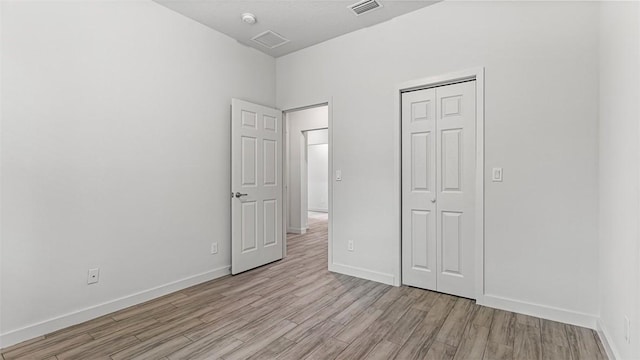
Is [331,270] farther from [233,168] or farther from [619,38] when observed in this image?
[619,38]

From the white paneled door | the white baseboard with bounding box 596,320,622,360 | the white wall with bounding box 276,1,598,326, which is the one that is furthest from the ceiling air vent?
the white baseboard with bounding box 596,320,622,360

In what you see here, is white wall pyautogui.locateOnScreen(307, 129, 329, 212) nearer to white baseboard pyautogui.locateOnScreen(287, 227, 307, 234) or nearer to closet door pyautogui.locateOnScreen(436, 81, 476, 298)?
white baseboard pyautogui.locateOnScreen(287, 227, 307, 234)

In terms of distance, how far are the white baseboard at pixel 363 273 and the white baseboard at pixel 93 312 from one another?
4.69ft

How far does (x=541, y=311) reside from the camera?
2393mm

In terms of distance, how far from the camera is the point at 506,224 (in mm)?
2545

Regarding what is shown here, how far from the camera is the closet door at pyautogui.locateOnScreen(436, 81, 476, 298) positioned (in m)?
2.76

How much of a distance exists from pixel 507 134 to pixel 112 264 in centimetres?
356

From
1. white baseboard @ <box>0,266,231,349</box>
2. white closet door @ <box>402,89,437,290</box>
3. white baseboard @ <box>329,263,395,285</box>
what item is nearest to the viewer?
white baseboard @ <box>0,266,231,349</box>

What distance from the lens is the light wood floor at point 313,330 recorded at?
1.95m

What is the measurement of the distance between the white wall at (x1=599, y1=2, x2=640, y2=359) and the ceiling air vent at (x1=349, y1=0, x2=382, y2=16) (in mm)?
1729

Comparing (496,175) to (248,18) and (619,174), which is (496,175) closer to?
(619,174)

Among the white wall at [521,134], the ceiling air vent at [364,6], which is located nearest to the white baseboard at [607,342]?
the white wall at [521,134]

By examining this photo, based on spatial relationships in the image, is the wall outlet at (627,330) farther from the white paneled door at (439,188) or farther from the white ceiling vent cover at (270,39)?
the white ceiling vent cover at (270,39)

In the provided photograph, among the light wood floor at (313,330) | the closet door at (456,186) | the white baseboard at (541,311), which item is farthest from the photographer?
the closet door at (456,186)
